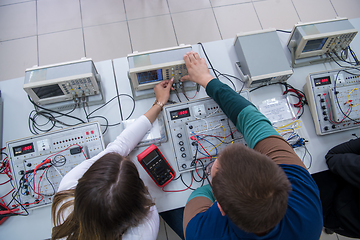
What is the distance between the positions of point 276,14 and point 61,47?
2.52 m

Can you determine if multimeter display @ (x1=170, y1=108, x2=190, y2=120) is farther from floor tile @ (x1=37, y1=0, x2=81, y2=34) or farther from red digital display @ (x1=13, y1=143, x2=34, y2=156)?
floor tile @ (x1=37, y1=0, x2=81, y2=34)

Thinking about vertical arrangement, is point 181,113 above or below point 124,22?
below

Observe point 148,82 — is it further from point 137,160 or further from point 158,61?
point 137,160

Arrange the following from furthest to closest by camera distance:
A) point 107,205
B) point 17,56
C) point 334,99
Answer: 1. point 17,56
2. point 334,99
3. point 107,205

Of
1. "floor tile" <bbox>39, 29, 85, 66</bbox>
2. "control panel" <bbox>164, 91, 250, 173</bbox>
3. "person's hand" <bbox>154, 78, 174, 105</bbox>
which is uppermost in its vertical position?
"floor tile" <bbox>39, 29, 85, 66</bbox>

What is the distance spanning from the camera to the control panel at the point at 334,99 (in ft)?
4.65

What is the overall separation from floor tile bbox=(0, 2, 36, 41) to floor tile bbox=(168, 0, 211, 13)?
1624 mm

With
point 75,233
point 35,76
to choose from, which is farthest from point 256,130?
point 35,76

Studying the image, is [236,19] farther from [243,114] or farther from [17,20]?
[17,20]

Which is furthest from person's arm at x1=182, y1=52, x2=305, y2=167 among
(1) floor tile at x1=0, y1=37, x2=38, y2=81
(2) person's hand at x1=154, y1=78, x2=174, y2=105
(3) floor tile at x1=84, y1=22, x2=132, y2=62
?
(1) floor tile at x1=0, y1=37, x2=38, y2=81

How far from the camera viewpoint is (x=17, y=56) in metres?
A: 2.19

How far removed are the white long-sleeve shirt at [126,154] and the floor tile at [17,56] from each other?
65.0 inches

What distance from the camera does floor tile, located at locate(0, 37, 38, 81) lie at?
2.13m

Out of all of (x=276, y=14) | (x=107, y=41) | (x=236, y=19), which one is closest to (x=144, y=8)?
→ (x=107, y=41)
